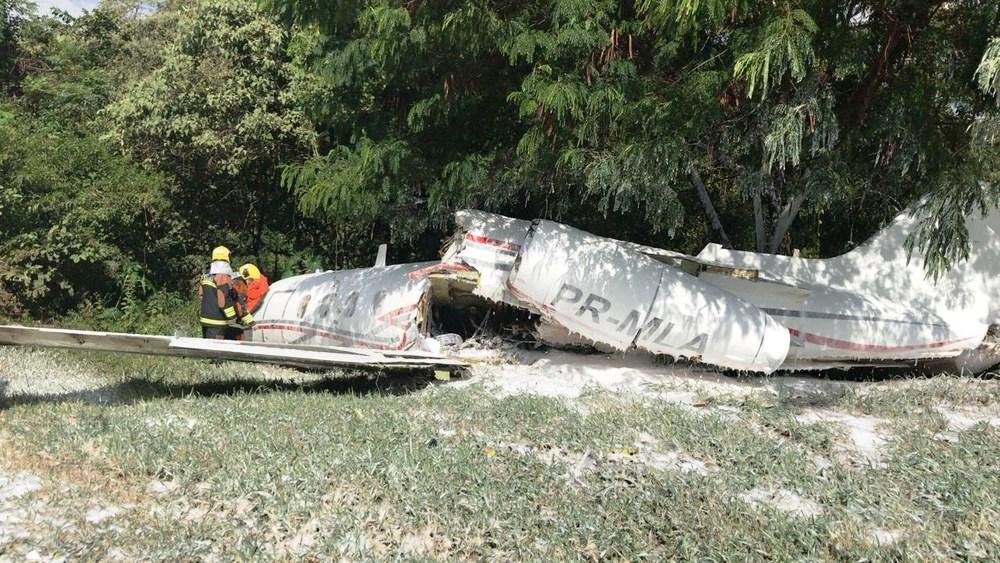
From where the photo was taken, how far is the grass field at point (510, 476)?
5648mm

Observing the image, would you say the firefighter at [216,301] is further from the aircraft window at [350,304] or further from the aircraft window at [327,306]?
the aircraft window at [350,304]

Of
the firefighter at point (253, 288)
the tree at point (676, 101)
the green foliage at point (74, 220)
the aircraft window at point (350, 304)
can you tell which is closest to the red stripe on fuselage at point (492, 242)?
the tree at point (676, 101)

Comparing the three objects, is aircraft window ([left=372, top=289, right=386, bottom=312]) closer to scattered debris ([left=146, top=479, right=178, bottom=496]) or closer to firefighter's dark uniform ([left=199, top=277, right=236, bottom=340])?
firefighter's dark uniform ([left=199, top=277, right=236, bottom=340])

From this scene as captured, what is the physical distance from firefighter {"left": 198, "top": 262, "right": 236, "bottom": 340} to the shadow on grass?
1.03 meters

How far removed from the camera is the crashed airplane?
9914mm

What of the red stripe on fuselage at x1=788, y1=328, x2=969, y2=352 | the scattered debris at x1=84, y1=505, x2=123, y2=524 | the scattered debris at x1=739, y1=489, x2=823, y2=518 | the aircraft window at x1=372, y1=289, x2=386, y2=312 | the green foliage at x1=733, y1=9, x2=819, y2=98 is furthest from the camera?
the aircraft window at x1=372, y1=289, x2=386, y2=312

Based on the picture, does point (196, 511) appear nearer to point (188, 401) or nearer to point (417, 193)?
point (188, 401)

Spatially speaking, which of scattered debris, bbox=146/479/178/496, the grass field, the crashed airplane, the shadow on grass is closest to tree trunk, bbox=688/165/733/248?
the crashed airplane

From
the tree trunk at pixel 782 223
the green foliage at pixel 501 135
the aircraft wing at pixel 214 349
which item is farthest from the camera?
the tree trunk at pixel 782 223

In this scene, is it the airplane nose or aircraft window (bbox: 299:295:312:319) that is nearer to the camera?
the airplane nose

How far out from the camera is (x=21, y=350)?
13.2 m

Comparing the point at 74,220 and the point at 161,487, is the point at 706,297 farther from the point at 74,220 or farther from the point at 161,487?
the point at 74,220

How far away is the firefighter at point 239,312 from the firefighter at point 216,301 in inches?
10.6

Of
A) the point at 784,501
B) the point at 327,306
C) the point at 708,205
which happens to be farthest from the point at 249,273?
the point at 784,501
